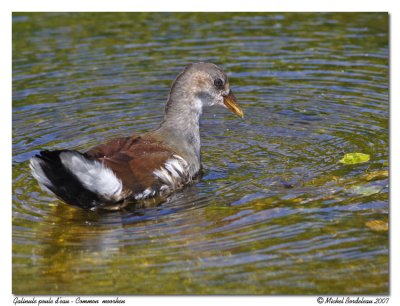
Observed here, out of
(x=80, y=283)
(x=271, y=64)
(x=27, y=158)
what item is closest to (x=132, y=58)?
(x=271, y=64)

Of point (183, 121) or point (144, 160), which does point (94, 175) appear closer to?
point (144, 160)

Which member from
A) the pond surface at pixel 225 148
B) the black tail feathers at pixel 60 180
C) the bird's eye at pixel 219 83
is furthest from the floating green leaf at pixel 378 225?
the bird's eye at pixel 219 83

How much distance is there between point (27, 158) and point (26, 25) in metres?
4.48

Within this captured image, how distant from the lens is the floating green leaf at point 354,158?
324 inches

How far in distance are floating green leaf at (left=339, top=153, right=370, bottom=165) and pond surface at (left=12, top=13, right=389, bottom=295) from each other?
7cm

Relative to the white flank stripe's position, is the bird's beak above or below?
above

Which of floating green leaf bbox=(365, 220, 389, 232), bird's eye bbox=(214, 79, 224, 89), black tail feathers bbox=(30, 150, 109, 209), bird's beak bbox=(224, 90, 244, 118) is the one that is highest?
bird's eye bbox=(214, 79, 224, 89)

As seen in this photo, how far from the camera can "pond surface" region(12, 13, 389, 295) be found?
6199mm

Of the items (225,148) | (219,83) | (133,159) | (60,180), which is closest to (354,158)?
(225,148)

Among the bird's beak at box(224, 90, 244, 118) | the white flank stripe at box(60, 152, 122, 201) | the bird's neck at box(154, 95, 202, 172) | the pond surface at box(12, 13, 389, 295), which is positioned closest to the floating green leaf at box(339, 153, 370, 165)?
the pond surface at box(12, 13, 389, 295)

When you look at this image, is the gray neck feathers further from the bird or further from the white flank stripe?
the white flank stripe

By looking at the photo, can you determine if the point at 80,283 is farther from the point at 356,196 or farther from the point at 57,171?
the point at 356,196

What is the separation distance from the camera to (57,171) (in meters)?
6.85

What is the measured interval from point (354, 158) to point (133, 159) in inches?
93.0
